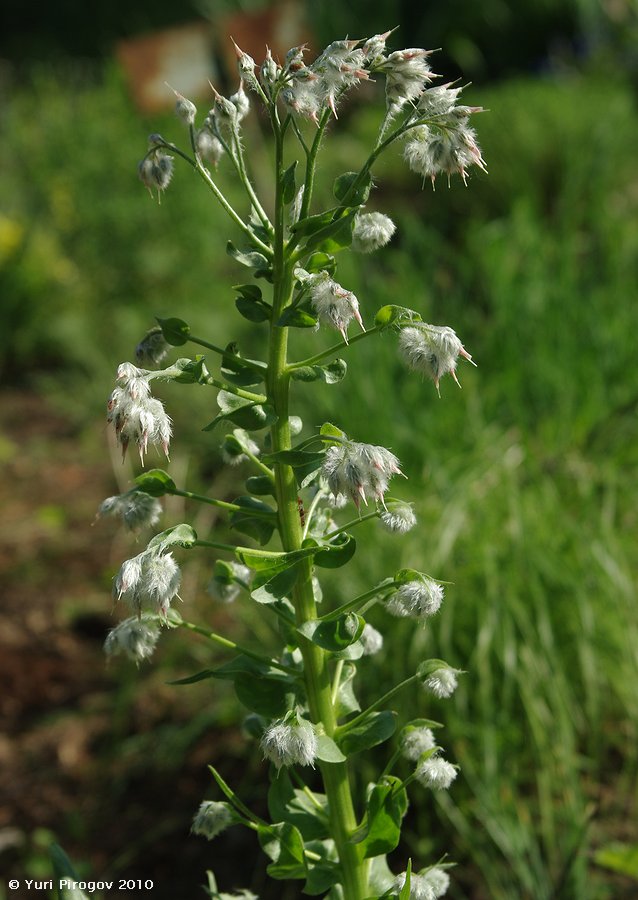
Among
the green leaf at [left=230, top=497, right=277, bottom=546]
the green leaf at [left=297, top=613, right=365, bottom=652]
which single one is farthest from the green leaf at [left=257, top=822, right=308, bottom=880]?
the green leaf at [left=230, top=497, right=277, bottom=546]

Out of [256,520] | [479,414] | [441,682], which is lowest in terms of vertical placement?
[441,682]

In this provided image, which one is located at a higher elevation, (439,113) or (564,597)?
(439,113)

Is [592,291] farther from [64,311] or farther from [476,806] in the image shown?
[64,311]

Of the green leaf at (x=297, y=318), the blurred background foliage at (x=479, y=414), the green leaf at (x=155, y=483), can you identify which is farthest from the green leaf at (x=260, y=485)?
the blurred background foliage at (x=479, y=414)

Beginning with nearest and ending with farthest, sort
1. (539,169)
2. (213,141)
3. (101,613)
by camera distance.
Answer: (213,141) < (101,613) < (539,169)

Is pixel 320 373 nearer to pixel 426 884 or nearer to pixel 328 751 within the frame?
pixel 328 751

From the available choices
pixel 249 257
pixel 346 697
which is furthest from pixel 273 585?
pixel 249 257

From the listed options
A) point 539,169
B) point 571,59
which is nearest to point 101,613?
point 539,169
